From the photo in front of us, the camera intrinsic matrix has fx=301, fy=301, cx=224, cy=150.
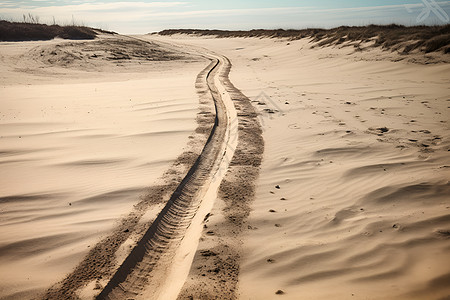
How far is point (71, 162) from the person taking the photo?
3916 millimetres

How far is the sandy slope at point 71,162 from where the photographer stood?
240 centimetres

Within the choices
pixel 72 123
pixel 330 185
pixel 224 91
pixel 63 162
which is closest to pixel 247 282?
pixel 330 185

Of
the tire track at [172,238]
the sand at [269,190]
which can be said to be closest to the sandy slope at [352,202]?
the sand at [269,190]

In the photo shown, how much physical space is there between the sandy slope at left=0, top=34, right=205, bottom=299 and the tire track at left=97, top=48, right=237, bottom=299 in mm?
384

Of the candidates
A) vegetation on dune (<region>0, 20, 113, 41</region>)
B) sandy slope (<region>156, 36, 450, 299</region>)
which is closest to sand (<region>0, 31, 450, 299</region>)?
sandy slope (<region>156, 36, 450, 299</region>)

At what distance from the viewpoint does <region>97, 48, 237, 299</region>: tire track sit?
217 centimetres

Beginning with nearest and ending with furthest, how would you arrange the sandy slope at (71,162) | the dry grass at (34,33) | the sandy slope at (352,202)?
1. the sandy slope at (352,202)
2. the sandy slope at (71,162)
3. the dry grass at (34,33)

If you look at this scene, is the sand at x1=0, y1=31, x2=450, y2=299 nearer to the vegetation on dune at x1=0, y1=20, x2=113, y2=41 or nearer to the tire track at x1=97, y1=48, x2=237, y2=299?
the tire track at x1=97, y1=48, x2=237, y2=299

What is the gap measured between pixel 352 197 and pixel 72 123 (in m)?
4.76

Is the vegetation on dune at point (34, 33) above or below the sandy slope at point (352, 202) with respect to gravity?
above

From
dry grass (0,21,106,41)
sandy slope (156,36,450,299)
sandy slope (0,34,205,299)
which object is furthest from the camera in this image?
dry grass (0,21,106,41)

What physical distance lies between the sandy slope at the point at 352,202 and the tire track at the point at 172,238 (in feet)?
1.70

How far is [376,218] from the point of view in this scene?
9.05ft

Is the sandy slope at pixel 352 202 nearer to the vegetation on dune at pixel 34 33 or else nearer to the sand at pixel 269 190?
the sand at pixel 269 190
